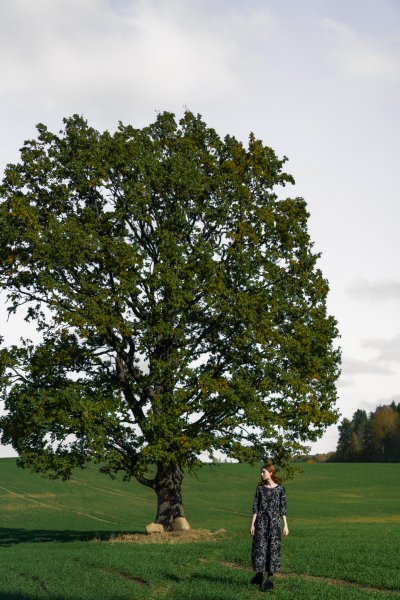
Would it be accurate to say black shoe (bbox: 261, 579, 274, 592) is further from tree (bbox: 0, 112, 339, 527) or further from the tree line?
the tree line

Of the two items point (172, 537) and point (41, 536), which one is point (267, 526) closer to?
point (172, 537)

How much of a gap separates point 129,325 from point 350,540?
12.8 meters

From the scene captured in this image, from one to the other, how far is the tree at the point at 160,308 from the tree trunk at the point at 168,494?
6 cm

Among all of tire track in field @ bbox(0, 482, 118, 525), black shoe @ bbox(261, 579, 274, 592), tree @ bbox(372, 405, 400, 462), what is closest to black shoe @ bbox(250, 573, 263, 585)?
black shoe @ bbox(261, 579, 274, 592)

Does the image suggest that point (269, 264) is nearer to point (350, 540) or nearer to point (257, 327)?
point (257, 327)

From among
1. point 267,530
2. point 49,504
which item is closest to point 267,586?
point 267,530

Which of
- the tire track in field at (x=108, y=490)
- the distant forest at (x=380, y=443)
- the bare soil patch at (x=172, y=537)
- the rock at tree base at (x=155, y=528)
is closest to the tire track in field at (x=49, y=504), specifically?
the tire track in field at (x=108, y=490)

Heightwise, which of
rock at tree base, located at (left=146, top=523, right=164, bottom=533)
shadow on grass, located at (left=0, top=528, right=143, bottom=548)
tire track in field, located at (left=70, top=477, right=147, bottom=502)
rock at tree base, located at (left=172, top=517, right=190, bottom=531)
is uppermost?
tire track in field, located at (left=70, top=477, right=147, bottom=502)

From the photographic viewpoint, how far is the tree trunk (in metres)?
36.3

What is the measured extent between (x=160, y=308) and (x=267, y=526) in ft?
51.8

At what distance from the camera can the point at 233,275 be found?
3547 centimetres

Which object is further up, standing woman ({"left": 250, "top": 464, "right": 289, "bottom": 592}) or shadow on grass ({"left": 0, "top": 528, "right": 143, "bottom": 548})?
standing woman ({"left": 250, "top": 464, "right": 289, "bottom": 592})

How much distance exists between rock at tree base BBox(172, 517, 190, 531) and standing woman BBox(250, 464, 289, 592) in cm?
1640

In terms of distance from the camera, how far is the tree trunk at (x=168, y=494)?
A: 36.3m
